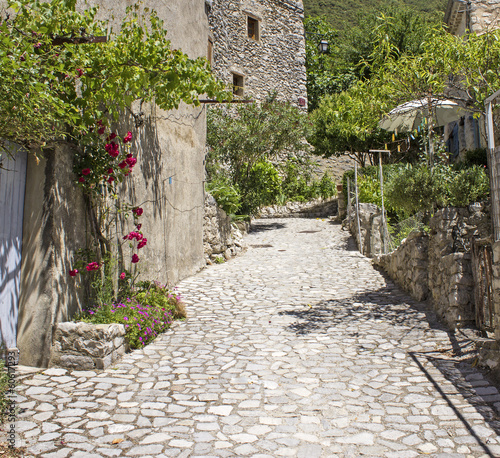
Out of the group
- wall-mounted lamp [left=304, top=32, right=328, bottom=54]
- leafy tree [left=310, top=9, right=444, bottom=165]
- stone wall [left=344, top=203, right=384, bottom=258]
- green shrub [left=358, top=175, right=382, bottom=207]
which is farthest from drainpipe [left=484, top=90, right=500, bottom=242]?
wall-mounted lamp [left=304, top=32, right=328, bottom=54]

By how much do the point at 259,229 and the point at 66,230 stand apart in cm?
1226

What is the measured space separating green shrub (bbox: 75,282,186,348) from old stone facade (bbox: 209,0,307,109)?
16.9 m

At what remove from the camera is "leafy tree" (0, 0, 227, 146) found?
11.9ft

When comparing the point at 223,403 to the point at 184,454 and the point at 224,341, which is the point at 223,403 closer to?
the point at 184,454

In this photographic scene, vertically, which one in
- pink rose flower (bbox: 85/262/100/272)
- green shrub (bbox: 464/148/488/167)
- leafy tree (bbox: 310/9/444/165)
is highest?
leafy tree (bbox: 310/9/444/165)

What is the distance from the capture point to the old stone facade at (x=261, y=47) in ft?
72.9

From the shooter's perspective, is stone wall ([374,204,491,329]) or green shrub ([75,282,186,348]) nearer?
green shrub ([75,282,186,348])

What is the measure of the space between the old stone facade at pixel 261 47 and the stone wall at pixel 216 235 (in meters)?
11.6

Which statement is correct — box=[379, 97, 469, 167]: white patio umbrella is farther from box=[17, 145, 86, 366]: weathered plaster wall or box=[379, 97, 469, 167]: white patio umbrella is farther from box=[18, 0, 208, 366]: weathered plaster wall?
box=[17, 145, 86, 366]: weathered plaster wall

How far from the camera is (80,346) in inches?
189

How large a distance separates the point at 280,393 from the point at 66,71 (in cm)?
372

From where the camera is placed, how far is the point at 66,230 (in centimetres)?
517

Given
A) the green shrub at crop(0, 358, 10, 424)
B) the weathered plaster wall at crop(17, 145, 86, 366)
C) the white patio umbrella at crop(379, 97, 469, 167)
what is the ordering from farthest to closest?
the white patio umbrella at crop(379, 97, 469, 167)
the weathered plaster wall at crop(17, 145, 86, 366)
the green shrub at crop(0, 358, 10, 424)

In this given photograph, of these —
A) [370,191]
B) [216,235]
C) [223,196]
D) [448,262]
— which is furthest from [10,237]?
[370,191]
